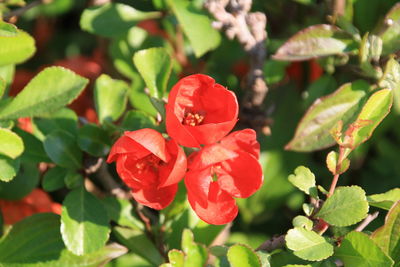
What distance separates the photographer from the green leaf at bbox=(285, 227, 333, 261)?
76 centimetres

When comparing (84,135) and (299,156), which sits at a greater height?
(84,135)

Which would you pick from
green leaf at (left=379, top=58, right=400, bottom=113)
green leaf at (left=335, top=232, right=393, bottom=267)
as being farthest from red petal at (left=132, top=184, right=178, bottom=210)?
green leaf at (left=379, top=58, right=400, bottom=113)

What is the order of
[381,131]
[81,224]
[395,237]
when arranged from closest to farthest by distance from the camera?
[395,237] < [81,224] < [381,131]

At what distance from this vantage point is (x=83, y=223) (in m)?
0.93

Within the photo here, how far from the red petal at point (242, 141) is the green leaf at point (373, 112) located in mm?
134

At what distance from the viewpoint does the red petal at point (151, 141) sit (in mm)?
786

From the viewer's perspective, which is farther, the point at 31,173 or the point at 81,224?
the point at 31,173

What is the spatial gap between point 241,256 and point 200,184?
0.11 m

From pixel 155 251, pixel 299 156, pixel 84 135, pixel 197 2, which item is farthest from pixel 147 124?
pixel 299 156

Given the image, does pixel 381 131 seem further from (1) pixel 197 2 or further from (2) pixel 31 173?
(2) pixel 31 173

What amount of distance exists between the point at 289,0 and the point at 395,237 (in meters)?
0.68

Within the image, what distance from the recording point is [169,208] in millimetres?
1000

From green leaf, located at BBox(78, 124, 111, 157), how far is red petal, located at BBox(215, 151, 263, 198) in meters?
0.21

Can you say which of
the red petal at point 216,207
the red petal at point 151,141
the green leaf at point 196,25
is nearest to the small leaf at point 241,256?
the red petal at point 216,207
